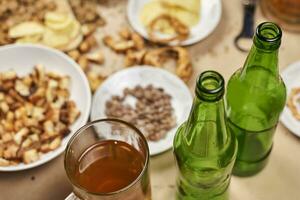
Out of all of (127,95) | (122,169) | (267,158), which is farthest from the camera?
(127,95)

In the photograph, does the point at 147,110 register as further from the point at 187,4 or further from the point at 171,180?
the point at 187,4

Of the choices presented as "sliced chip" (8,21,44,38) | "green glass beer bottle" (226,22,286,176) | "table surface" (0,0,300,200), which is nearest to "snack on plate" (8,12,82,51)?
"sliced chip" (8,21,44,38)

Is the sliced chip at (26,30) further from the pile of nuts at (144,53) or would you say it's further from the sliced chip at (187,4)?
the sliced chip at (187,4)


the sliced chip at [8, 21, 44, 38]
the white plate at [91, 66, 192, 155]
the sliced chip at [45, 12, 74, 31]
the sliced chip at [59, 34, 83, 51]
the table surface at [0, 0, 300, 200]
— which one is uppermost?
the sliced chip at [45, 12, 74, 31]

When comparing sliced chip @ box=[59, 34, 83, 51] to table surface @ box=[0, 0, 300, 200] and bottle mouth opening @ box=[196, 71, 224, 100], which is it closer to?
table surface @ box=[0, 0, 300, 200]

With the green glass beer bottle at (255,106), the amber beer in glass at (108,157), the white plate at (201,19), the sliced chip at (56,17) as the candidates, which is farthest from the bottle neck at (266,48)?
the sliced chip at (56,17)

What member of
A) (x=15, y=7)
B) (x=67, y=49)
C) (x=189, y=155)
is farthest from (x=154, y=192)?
(x=15, y=7)

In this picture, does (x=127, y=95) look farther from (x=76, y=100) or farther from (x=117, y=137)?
(x=117, y=137)
